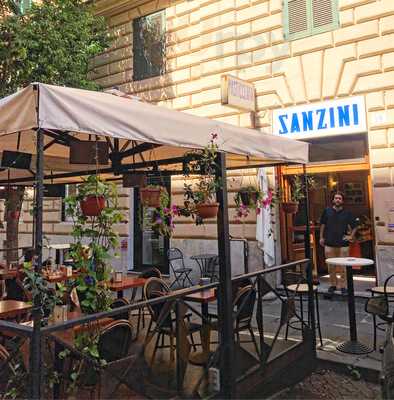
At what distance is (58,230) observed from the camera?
11.8 metres

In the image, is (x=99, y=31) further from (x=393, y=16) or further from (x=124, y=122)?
(x=124, y=122)

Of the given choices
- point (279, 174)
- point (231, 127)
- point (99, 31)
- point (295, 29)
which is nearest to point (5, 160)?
point (231, 127)

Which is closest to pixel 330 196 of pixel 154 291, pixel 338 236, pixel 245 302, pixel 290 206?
pixel 338 236

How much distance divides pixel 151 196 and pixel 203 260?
473cm

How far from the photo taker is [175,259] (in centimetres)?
904

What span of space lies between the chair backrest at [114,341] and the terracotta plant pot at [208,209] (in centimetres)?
110

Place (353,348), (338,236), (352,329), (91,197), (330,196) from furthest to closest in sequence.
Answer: (330,196)
(338,236)
(352,329)
(353,348)
(91,197)

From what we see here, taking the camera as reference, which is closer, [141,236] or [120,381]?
[120,381]

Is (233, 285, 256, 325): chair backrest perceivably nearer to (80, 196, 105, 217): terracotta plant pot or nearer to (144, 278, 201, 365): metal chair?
(144, 278, 201, 365): metal chair

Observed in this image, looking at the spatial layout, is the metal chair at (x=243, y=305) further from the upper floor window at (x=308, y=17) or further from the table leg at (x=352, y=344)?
the upper floor window at (x=308, y=17)

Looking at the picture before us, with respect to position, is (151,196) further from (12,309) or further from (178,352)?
(12,309)

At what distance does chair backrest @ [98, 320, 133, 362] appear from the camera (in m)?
3.06

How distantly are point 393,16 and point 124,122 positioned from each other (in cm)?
625

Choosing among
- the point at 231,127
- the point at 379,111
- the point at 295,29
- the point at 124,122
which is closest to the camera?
the point at 124,122
